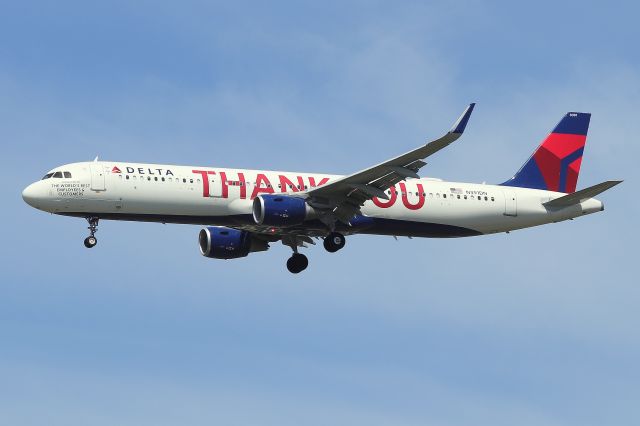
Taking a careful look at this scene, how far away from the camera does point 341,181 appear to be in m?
57.7

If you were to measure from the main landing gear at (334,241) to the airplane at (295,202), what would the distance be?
0.04 meters

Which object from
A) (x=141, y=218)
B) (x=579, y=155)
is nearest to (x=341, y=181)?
(x=141, y=218)

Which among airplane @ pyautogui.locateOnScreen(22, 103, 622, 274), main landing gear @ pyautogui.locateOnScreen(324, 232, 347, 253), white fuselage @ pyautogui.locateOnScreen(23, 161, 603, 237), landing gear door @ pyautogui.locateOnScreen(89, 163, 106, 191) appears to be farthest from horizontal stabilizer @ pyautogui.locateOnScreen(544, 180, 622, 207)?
landing gear door @ pyautogui.locateOnScreen(89, 163, 106, 191)

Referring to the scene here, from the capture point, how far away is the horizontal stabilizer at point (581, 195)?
60031 mm

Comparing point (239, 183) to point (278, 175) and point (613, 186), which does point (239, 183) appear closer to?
point (278, 175)

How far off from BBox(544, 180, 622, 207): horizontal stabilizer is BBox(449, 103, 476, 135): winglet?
33.5 ft

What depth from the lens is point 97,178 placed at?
58219mm

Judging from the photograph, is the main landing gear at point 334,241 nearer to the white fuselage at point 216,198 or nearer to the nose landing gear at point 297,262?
the white fuselage at point 216,198

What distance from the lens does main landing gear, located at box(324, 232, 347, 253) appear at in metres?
60.9

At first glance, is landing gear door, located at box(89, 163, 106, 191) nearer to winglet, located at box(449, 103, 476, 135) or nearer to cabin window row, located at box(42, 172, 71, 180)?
cabin window row, located at box(42, 172, 71, 180)

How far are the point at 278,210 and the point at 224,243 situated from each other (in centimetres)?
677

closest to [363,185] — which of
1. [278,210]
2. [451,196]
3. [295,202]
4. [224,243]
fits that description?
[295,202]

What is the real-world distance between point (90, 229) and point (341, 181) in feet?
36.1

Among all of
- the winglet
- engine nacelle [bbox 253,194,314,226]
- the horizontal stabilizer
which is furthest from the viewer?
the horizontal stabilizer
